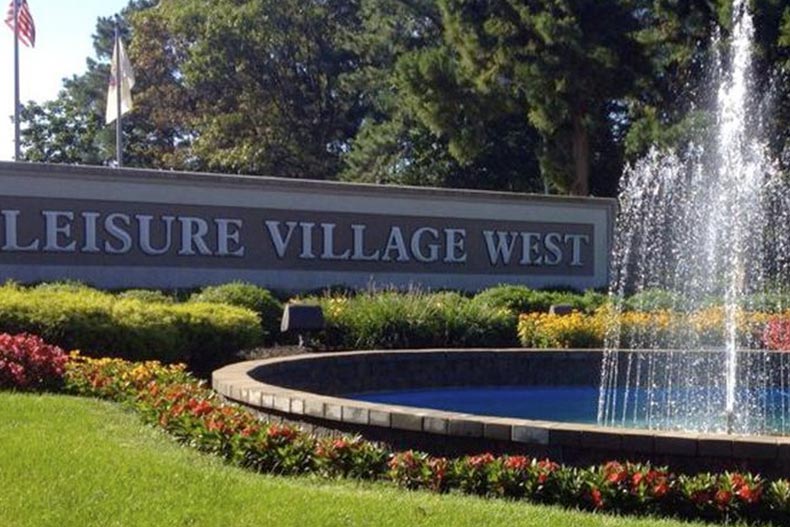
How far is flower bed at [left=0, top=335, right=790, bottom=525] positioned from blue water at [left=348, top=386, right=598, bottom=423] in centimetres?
520

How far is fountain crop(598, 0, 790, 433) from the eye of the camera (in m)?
13.9

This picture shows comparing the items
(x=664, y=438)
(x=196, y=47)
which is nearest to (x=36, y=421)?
(x=664, y=438)

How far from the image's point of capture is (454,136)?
110ft

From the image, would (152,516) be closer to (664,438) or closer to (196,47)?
(664,438)

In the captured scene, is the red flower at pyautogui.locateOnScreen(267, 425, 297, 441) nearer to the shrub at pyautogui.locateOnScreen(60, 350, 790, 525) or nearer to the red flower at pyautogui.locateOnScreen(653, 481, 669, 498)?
the shrub at pyautogui.locateOnScreen(60, 350, 790, 525)

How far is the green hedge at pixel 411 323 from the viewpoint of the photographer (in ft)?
56.8

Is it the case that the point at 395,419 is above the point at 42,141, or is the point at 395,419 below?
below

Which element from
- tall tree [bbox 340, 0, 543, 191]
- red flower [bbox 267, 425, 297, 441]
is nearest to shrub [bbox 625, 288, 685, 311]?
tall tree [bbox 340, 0, 543, 191]

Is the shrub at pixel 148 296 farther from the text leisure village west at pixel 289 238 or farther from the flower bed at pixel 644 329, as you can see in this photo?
the flower bed at pixel 644 329

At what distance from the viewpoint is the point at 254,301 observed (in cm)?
1784

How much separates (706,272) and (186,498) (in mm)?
22753

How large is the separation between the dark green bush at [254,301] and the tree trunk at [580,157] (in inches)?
646

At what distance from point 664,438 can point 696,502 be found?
20.7 inches

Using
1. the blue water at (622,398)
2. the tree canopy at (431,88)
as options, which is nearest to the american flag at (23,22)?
the tree canopy at (431,88)
